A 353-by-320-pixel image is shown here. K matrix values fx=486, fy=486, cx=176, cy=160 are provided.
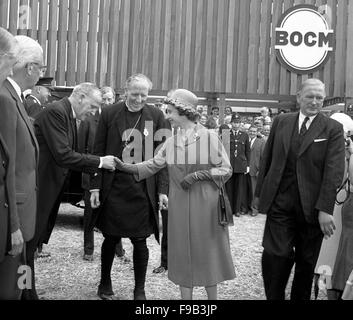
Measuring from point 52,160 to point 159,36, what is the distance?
27.0ft


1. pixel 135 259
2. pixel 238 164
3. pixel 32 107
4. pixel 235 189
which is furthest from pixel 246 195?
pixel 135 259

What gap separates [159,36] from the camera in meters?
11.7

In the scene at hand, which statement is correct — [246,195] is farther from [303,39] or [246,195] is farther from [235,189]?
[303,39]

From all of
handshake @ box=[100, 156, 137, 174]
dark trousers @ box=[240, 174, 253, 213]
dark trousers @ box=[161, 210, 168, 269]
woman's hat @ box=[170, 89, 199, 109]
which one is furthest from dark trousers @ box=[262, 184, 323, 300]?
dark trousers @ box=[240, 174, 253, 213]

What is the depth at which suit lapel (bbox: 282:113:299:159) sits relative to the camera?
394 cm

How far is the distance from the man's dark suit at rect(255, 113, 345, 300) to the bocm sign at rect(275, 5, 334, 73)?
27.2 ft

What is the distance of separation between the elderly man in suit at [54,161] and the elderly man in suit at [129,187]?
263 millimetres

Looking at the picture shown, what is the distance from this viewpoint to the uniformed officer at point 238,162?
1059 centimetres

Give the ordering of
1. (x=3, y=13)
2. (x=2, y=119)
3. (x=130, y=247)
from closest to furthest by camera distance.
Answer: (x=2, y=119) < (x=130, y=247) < (x=3, y=13)

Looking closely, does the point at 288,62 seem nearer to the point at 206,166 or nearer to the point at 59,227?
the point at 59,227

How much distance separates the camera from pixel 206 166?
3.93 m

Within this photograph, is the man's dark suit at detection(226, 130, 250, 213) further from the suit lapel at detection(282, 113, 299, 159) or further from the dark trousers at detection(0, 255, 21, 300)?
the dark trousers at detection(0, 255, 21, 300)

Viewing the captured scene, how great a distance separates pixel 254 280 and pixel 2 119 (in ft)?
11.8
